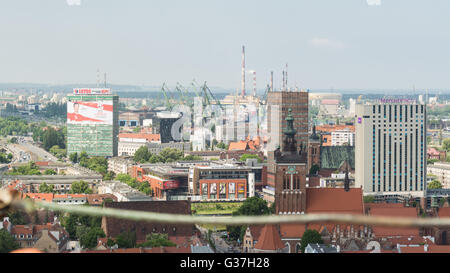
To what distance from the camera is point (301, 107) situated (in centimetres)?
2262

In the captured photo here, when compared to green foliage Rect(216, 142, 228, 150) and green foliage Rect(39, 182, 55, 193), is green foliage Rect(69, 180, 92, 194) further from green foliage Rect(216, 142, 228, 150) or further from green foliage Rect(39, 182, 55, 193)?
green foliage Rect(216, 142, 228, 150)

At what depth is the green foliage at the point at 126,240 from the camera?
9703 millimetres

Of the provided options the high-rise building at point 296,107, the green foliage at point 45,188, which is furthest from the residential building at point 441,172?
the green foliage at point 45,188

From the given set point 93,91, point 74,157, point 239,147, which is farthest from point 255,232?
point 93,91

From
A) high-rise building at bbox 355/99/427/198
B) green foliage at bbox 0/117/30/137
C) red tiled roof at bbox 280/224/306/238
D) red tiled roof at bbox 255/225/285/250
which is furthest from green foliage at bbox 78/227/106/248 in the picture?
green foliage at bbox 0/117/30/137

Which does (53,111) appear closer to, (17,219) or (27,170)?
(27,170)

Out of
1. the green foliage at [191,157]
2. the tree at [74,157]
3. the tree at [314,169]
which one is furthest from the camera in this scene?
the tree at [74,157]

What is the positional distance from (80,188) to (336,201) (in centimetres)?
759

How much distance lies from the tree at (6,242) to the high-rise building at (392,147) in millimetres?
8924

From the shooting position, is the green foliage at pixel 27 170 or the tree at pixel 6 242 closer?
the tree at pixel 6 242

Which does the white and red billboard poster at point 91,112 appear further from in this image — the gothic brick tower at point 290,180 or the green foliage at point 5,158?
the gothic brick tower at point 290,180

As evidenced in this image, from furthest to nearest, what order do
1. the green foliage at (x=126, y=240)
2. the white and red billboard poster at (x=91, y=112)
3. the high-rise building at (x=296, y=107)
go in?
the white and red billboard poster at (x=91, y=112)
the high-rise building at (x=296, y=107)
the green foliage at (x=126, y=240)

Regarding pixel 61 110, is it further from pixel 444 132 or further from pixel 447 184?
pixel 447 184
